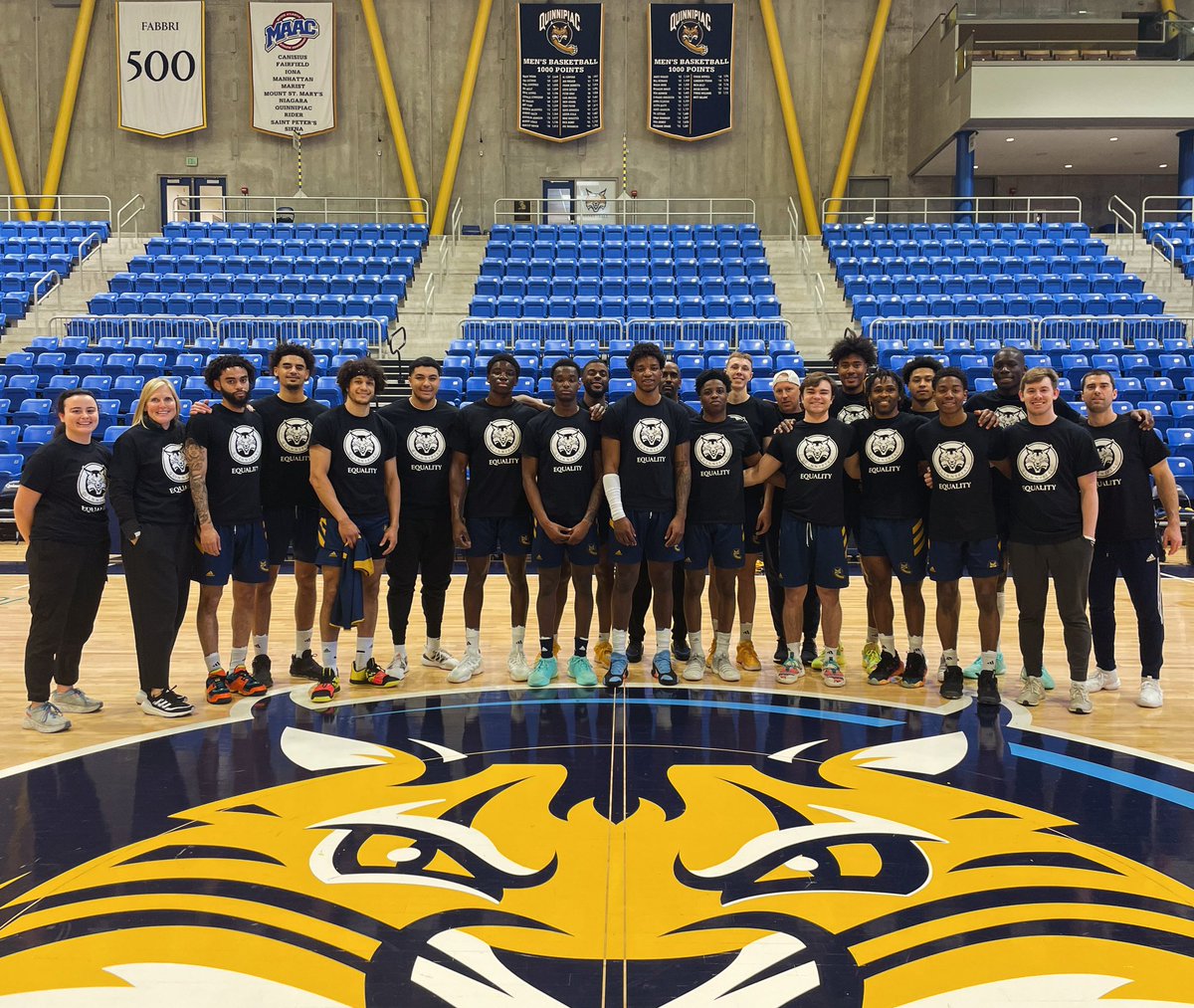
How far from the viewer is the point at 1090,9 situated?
20.1m

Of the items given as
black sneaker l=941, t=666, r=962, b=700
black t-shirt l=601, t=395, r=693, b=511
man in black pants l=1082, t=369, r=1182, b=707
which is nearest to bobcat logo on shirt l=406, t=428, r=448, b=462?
black t-shirt l=601, t=395, r=693, b=511

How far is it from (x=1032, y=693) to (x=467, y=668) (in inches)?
114

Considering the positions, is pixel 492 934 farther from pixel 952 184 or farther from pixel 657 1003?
pixel 952 184

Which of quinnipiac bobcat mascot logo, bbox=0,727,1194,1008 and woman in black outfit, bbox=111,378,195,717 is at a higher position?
woman in black outfit, bbox=111,378,195,717

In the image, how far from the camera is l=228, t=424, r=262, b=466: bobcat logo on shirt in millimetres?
5121

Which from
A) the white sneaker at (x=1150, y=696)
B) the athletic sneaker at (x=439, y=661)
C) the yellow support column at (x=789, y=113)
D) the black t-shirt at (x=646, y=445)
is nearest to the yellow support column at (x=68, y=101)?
the yellow support column at (x=789, y=113)

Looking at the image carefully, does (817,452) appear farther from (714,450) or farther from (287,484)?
(287,484)

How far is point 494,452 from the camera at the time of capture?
5594 mm

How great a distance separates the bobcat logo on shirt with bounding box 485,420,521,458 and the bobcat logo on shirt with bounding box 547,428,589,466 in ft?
0.82

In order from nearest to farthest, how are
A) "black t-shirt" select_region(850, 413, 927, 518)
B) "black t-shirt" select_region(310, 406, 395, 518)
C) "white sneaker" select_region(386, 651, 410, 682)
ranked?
"black t-shirt" select_region(310, 406, 395, 518), "black t-shirt" select_region(850, 413, 927, 518), "white sneaker" select_region(386, 651, 410, 682)

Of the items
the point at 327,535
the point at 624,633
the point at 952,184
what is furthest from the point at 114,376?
the point at 952,184

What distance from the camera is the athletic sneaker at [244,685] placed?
5.22 m

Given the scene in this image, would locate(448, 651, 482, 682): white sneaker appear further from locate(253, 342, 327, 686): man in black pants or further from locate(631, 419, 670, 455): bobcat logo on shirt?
locate(631, 419, 670, 455): bobcat logo on shirt

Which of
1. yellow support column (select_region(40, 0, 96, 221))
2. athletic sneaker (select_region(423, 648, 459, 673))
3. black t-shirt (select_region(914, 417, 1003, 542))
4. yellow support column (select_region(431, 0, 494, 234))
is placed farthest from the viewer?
yellow support column (select_region(40, 0, 96, 221))
